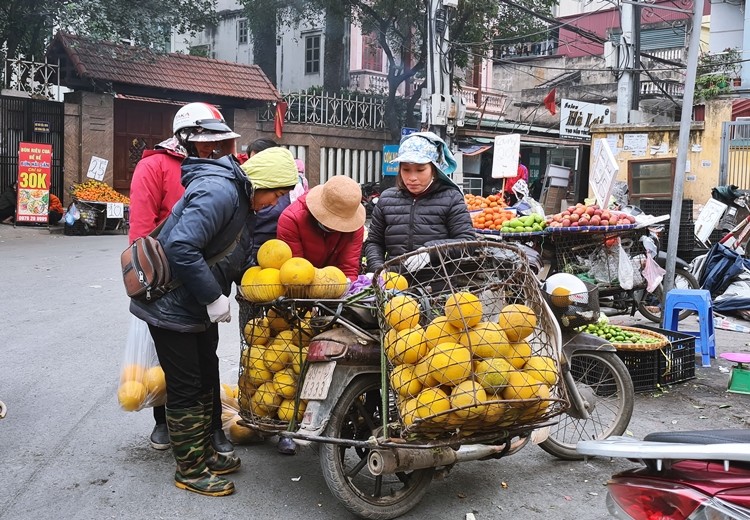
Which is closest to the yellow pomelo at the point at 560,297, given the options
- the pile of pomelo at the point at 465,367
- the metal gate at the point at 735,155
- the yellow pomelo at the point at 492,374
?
the pile of pomelo at the point at 465,367

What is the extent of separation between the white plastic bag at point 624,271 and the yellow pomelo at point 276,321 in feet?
15.2

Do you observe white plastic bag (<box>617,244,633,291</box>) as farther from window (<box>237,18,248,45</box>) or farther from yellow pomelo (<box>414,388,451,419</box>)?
window (<box>237,18,248,45</box>)

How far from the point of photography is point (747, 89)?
20.2m

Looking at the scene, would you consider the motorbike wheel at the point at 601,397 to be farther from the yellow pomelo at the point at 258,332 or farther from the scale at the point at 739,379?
the scale at the point at 739,379

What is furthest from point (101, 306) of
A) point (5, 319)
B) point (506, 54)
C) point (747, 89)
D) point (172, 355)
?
point (506, 54)

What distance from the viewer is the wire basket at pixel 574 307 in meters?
4.24

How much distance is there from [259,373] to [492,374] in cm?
130

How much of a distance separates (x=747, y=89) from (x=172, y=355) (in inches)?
793

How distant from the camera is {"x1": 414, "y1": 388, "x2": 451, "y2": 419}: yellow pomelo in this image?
10.4ft

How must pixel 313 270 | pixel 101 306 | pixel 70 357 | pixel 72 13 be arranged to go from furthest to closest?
pixel 72 13 < pixel 101 306 < pixel 70 357 < pixel 313 270

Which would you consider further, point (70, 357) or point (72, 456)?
point (70, 357)

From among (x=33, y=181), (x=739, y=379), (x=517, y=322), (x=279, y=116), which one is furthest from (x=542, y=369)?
(x=279, y=116)

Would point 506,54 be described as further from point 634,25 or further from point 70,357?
point 70,357

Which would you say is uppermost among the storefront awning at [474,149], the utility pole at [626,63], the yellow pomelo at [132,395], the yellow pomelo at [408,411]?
the utility pole at [626,63]
